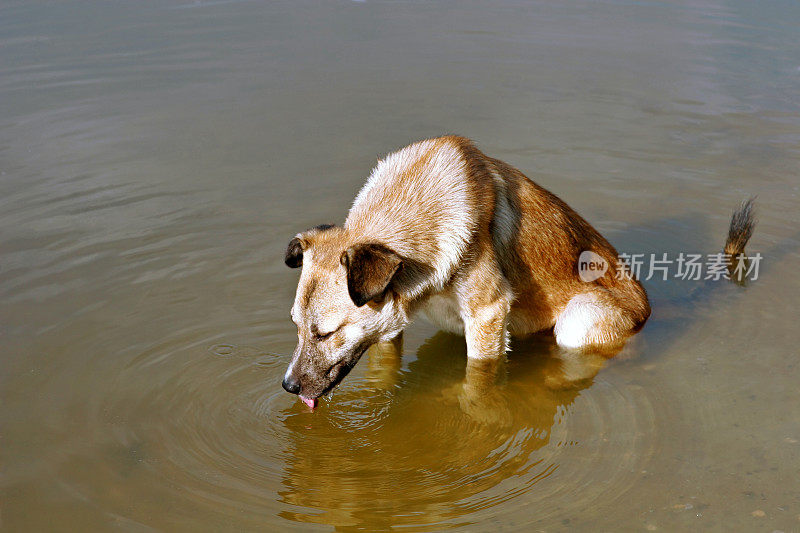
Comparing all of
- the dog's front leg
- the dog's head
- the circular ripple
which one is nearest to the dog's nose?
the dog's head

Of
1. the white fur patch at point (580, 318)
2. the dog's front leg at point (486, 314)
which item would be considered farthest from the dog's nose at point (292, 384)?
the white fur patch at point (580, 318)

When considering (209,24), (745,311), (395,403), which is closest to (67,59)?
Answer: (209,24)

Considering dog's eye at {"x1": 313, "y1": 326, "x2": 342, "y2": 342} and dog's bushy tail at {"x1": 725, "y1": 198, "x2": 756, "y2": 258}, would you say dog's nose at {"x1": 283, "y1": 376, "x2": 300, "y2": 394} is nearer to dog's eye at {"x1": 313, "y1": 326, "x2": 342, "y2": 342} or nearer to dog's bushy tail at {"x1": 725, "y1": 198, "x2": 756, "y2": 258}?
dog's eye at {"x1": 313, "y1": 326, "x2": 342, "y2": 342}

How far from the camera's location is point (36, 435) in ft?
18.6

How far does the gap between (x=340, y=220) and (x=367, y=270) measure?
12.2ft

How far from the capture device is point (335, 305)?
211 inches

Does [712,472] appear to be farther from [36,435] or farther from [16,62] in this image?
[16,62]

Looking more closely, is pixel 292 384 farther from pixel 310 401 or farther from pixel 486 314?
pixel 486 314

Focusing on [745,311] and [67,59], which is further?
[67,59]

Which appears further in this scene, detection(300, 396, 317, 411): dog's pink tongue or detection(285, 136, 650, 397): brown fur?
detection(300, 396, 317, 411): dog's pink tongue

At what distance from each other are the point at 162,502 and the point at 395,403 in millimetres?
1885

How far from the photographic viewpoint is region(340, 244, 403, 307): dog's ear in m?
5.11

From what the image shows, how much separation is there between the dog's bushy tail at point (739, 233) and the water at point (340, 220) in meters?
0.32

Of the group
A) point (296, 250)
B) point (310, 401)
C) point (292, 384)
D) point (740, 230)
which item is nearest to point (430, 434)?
point (310, 401)
